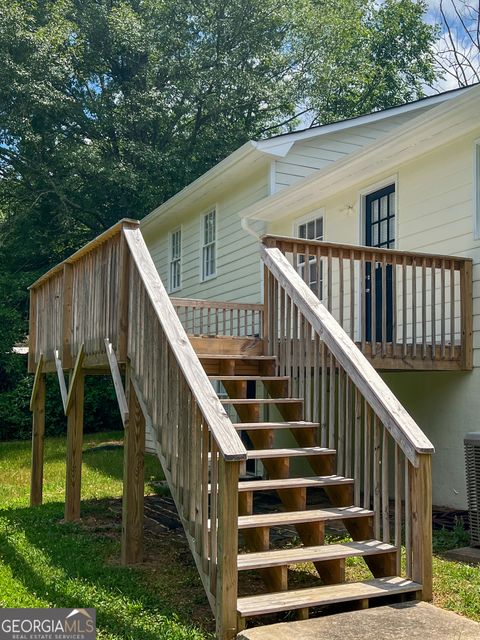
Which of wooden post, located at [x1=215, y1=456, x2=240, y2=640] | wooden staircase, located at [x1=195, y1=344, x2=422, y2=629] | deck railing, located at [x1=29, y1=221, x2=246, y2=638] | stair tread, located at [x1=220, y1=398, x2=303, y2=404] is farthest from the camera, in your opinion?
stair tread, located at [x1=220, y1=398, x2=303, y2=404]

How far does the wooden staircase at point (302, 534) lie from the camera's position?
375 cm

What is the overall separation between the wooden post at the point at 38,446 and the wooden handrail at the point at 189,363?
356 centimetres

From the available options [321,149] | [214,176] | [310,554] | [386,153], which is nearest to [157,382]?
[310,554]

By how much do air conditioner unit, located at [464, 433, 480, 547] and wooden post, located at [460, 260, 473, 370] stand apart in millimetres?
1747

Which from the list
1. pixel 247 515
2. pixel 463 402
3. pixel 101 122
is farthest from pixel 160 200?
pixel 247 515

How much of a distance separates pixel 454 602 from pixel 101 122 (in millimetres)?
18736

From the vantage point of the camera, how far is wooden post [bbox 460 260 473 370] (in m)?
7.33

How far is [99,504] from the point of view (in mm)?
8141

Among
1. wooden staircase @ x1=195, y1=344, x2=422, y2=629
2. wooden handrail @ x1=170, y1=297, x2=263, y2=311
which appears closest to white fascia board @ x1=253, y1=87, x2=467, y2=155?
wooden handrail @ x1=170, y1=297, x2=263, y2=311

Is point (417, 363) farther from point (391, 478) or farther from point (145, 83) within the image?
point (145, 83)

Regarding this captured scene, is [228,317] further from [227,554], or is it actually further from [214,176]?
[227,554]

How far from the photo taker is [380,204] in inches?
361

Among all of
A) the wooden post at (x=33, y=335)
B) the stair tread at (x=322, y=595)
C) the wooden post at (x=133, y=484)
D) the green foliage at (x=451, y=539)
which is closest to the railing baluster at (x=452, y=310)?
the green foliage at (x=451, y=539)

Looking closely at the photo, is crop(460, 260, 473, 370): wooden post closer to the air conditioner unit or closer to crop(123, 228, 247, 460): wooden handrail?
the air conditioner unit
